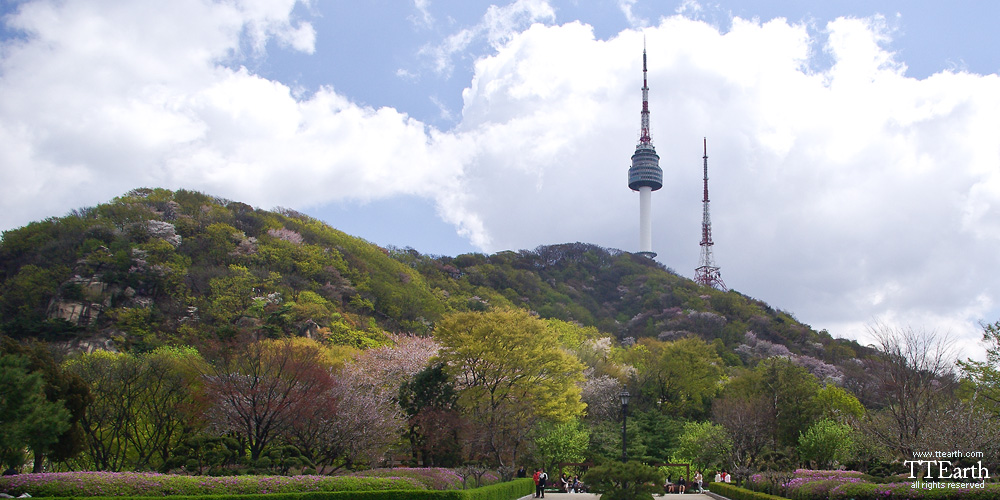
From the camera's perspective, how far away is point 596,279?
4685 inches

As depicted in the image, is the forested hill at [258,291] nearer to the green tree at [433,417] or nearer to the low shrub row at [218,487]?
the green tree at [433,417]

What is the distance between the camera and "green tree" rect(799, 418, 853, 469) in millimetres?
32344

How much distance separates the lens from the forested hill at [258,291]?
5462 cm

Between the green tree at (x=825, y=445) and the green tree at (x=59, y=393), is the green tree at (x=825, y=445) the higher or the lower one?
the lower one

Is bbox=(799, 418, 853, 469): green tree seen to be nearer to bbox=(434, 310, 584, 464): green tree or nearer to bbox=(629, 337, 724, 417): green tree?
bbox=(434, 310, 584, 464): green tree

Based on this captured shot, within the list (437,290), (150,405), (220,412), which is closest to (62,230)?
(437,290)

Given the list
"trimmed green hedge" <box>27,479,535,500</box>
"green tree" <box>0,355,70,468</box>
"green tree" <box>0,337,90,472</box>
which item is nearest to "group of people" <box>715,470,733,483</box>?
"trimmed green hedge" <box>27,479,535,500</box>

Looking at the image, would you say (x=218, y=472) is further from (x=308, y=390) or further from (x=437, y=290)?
(x=437, y=290)

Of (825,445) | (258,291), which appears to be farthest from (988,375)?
(258,291)

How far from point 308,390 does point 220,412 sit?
3.26 meters

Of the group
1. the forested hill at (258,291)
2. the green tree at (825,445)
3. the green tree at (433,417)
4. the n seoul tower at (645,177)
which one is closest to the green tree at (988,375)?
the green tree at (825,445)

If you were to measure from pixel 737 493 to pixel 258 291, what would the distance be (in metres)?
46.0

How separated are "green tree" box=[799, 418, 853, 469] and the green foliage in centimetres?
1432

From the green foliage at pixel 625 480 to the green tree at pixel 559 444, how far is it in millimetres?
14618
